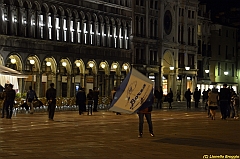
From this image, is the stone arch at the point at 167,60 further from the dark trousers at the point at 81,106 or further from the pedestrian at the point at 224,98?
the pedestrian at the point at 224,98

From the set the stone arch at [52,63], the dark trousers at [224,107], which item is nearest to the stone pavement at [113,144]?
the dark trousers at [224,107]

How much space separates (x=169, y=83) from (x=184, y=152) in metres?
67.9

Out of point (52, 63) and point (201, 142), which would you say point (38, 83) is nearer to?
point (52, 63)

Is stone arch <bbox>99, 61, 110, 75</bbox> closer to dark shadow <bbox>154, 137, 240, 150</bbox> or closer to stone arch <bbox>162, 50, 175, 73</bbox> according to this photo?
stone arch <bbox>162, 50, 175, 73</bbox>

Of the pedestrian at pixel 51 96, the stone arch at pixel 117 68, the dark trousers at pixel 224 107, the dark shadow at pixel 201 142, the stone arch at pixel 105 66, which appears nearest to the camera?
the dark shadow at pixel 201 142

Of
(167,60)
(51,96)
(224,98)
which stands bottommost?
(224,98)

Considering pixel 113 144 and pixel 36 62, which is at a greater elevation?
pixel 36 62

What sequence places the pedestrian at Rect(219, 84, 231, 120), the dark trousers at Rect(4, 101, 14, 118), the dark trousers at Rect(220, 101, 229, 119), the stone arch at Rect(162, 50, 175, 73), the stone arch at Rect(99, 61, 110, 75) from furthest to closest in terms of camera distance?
the stone arch at Rect(162, 50, 175, 73), the stone arch at Rect(99, 61, 110, 75), the dark trousers at Rect(220, 101, 229, 119), the pedestrian at Rect(219, 84, 231, 120), the dark trousers at Rect(4, 101, 14, 118)

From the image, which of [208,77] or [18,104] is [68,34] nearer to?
[18,104]

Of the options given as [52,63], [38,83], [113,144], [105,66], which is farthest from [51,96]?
[105,66]

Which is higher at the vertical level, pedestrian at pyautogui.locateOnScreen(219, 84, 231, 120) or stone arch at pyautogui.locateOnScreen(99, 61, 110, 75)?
stone arch at pyautogui.locateOnScreen(99, 61, 110, 75)

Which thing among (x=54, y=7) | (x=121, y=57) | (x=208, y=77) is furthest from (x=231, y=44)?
(x=54, y=7)

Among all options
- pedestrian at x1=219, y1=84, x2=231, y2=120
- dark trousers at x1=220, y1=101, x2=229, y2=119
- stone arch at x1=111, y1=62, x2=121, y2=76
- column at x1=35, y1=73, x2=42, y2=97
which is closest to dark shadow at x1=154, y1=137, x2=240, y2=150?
pedestrian at x1=219, y1=84, x2=231, y2=120

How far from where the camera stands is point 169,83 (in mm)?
86000
